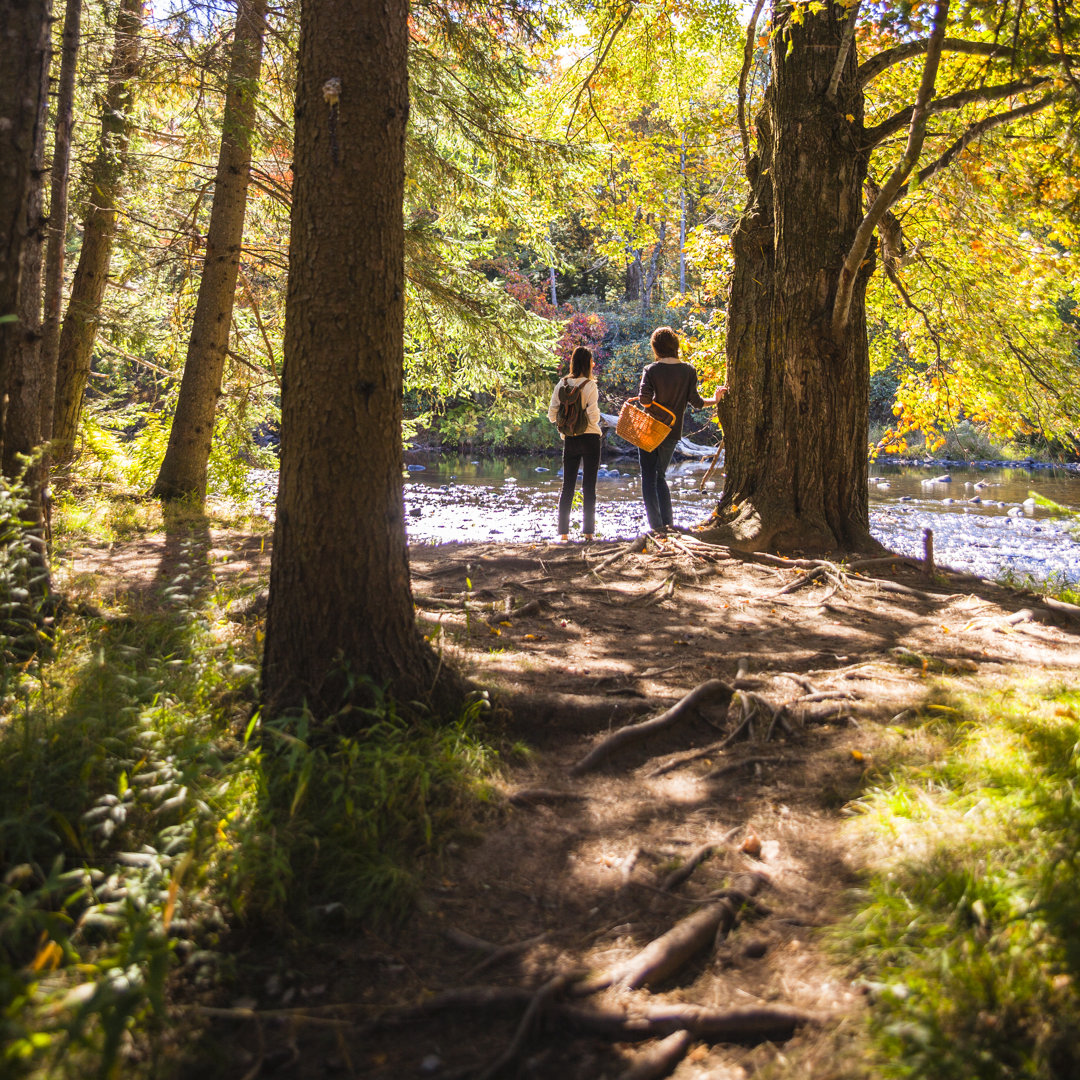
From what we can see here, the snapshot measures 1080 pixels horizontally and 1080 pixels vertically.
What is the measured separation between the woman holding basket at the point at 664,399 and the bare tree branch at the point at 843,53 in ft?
8.20

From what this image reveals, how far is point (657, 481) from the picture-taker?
8234mm

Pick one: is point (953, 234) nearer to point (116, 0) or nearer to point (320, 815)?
point (320, 815)

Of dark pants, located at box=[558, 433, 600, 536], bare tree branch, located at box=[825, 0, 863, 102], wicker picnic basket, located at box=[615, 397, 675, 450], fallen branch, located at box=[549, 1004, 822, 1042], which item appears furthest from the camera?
dark pants, located at box=[558, 433, 600, 536]

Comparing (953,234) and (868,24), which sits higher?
(868,24)

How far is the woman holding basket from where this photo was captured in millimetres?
8000

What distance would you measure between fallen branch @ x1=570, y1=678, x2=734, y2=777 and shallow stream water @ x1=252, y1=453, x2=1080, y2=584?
4.52 metres

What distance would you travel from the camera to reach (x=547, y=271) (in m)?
33.2

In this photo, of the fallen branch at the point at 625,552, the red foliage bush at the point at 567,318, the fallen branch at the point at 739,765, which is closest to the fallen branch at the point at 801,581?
the fallen branch at the point at 625,552

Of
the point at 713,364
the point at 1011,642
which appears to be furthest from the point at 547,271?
the point at 1011,642

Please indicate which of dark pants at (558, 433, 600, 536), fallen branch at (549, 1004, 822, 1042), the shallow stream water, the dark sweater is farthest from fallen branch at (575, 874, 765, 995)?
dark pants at (558, 433, 600, 536)

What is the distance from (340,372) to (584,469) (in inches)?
203

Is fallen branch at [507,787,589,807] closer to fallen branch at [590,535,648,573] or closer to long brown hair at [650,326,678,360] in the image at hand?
fallen branch at [590,535,648,573]

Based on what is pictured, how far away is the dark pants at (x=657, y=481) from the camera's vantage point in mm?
8094

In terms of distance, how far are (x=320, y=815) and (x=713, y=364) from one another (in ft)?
30.1
